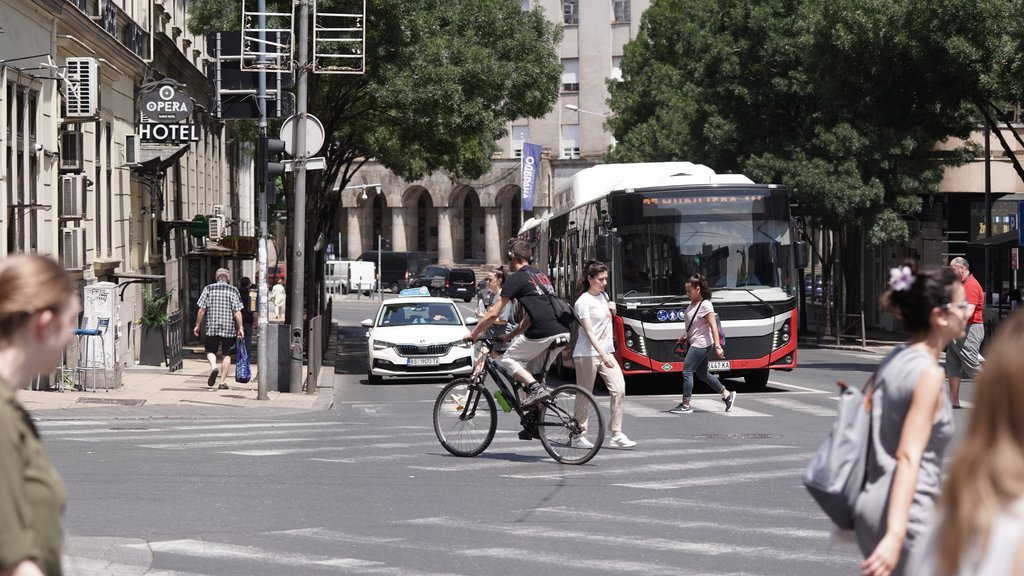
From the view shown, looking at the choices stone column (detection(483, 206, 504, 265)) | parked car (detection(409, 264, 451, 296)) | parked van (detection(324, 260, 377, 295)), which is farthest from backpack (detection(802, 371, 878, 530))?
stone column (detection(483, 206, 504, 265))

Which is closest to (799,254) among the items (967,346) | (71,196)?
(967,346)

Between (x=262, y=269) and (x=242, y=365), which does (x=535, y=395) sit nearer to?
(x=262, y=269)

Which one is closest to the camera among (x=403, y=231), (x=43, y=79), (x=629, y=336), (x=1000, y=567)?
(x=1000, y=567)

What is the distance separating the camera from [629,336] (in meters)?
21.3

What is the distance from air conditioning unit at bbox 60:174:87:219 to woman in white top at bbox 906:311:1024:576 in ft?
73.2

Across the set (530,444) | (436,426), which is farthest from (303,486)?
(530,444)

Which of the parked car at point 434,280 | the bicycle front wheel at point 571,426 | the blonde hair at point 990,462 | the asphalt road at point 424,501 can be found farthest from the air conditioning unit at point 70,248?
the parked car at point 434,280

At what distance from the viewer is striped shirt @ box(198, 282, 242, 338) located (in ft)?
74.7

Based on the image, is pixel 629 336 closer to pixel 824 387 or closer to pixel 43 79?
pixel 824 387

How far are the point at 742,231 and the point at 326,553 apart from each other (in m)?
14.1

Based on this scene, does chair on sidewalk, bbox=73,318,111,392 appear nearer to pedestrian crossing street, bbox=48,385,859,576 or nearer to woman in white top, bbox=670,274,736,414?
pedestrian crossing street, bbox=48,385,859,576

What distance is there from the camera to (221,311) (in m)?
22.8

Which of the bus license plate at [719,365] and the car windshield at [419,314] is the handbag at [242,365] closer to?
the car windshield at [419,314]

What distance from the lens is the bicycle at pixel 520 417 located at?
12.7m
